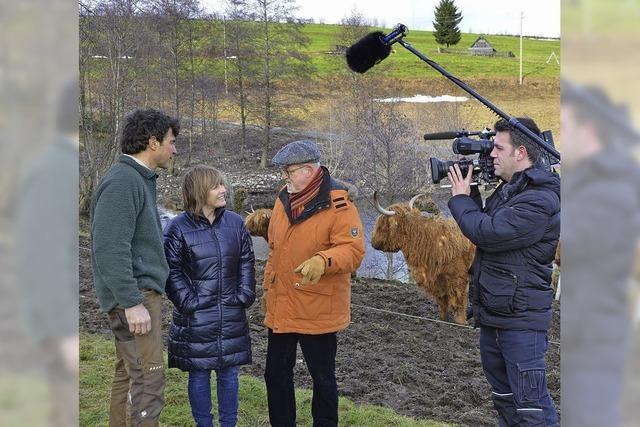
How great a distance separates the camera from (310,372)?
12.9 ft

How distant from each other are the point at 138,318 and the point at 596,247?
8.59ft

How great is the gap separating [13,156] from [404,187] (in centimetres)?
1180

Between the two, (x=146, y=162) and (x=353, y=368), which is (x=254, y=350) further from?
(x=146, y=162)

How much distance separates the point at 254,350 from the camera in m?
6.19

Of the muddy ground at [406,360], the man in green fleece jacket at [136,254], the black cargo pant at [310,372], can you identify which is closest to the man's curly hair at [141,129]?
the man in green fleece jacket at [136,254]

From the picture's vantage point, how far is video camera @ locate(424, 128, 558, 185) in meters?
3.42

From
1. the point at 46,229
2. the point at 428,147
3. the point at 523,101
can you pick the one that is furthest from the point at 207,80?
the point at 46,229

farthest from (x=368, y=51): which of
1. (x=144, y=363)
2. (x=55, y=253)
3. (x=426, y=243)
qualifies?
(x=426, y=243)

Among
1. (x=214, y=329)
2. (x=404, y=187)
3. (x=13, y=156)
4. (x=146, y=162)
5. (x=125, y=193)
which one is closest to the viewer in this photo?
(x=13, y=156)

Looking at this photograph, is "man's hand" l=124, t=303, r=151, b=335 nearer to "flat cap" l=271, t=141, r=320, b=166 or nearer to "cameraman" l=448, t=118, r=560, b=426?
"flat cap" l=271, t=141, r=320, b=166

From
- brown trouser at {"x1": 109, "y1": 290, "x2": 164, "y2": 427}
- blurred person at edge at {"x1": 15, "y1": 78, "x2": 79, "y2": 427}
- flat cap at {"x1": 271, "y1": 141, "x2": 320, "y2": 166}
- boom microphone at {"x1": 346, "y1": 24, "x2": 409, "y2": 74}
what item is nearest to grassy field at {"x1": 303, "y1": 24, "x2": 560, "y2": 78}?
flat cap at {"x1": 271, "y1": 141, "x2": 320, "y2": 166}

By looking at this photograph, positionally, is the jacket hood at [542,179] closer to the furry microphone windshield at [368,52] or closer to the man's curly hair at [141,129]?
the furry microphone windshield at [368,52]

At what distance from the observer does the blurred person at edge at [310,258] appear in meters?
3.81

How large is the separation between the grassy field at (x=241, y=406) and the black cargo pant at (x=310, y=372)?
608 millimetres
